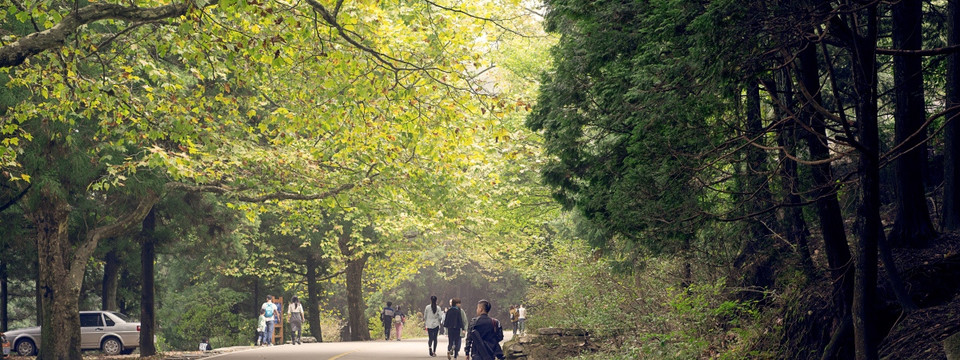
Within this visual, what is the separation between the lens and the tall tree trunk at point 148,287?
26719mm

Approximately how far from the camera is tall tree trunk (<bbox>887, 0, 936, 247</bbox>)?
909cm

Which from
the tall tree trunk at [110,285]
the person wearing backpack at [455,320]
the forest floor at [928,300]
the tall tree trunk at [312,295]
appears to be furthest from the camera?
the tall tree trunk at [312,295]

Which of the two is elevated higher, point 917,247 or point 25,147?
point 25,147

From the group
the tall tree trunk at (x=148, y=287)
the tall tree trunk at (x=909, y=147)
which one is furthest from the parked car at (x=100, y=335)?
the tall tree trunk at (x=909, y=147)

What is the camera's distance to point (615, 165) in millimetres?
10922

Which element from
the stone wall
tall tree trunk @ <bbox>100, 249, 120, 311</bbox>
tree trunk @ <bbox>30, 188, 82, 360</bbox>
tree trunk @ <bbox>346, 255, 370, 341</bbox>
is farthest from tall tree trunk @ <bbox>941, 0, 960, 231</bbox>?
tree trunk @ <bbox>346, 255, 370, 341</bbox>

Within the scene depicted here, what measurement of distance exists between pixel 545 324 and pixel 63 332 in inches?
448

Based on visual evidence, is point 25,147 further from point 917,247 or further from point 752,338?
point 917,247

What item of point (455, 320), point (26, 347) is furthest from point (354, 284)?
point (455, 320)

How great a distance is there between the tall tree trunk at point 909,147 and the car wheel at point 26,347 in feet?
100

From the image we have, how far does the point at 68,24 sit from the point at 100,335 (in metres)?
22.9

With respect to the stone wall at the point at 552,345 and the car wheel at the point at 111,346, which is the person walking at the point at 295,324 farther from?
the stone wall at the point at 552,345

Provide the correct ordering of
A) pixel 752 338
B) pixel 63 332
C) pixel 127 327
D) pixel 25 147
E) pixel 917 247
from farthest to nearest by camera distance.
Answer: pixel 127 327
pixel 63 332
pixel 25 147
pixel 752 338
pixel 917 247

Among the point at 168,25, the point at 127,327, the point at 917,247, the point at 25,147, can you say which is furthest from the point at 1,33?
the point at 127,327
